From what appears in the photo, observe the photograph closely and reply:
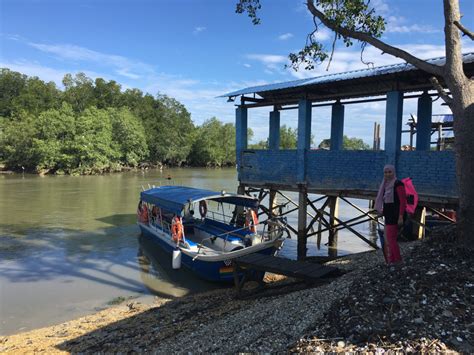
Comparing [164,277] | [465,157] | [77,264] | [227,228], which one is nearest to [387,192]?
[465,157]

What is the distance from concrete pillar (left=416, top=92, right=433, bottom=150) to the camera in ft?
37.9

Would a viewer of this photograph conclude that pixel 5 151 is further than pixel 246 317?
Yes

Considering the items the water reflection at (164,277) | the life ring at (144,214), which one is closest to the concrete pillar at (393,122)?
the water reflection at (164,277)

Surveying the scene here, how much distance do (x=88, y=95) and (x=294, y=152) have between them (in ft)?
243

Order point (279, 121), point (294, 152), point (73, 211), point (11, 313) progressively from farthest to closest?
point (73, 211) < point (279, 121) < point (294, 152) < point (11, 313)

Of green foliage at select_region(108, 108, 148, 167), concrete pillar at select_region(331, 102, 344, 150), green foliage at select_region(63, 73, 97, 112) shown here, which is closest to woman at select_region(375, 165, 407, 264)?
concrete pillar at select_region(331, 102, 344, 150)

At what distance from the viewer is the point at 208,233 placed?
44.2ft

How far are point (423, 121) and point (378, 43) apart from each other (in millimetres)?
5899

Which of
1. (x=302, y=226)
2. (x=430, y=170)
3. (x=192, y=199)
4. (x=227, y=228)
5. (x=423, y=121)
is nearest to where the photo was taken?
(x=430, y=170)

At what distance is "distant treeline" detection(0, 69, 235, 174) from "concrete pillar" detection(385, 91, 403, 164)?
168 ft

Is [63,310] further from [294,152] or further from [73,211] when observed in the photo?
[73,211]

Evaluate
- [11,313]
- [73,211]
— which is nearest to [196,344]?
[11,313]

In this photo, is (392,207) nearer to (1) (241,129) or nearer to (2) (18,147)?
(1) (241,129)

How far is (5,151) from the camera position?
2205 inches
